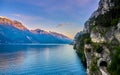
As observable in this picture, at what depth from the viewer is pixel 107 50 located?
5553cm

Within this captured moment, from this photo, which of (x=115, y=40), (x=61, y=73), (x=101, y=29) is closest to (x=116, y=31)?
(x=115, y=40)

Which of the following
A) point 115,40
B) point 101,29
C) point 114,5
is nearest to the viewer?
point 115,40

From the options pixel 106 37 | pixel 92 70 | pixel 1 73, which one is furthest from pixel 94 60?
pixel 1 73

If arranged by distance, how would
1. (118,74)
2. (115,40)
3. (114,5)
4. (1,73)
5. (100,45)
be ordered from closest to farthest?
1. (118,74)
2. (115,40)
3. (100,45)
4. (114,5)
5. (1,73)

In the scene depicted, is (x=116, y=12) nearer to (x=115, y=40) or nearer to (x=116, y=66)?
(x=115, y=40)

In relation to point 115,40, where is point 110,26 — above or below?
above

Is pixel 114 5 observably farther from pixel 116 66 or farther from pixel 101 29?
pixel 116 66

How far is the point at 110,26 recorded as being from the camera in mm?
62406

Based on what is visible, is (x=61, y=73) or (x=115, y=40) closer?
(x=115, y=40)

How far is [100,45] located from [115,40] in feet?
23.1

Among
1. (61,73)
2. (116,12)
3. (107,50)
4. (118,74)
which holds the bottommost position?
(61,73)

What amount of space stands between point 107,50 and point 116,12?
16856 millimetres

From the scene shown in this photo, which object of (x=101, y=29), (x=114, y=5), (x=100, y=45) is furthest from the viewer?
(x=114, y=5)

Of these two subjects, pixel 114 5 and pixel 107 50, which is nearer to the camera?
pixel 107 50
